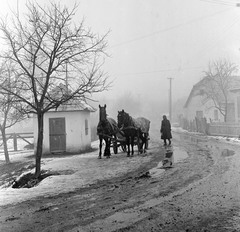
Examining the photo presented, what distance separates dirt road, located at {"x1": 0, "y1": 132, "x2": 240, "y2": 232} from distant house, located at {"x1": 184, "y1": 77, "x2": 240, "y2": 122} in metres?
33.4

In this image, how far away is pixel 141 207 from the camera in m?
5.94

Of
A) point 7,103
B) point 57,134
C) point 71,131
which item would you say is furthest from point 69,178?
point 57,134

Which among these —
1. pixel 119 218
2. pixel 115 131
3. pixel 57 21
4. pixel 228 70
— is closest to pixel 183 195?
pixel 119 218

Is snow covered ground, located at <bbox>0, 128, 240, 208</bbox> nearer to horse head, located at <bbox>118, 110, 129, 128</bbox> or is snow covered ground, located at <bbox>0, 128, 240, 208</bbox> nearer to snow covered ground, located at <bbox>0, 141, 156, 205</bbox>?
snow covered ground, located at <bbox>0, 141, 156, 205</bbox>

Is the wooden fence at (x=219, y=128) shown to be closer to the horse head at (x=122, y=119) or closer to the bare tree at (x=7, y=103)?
the horse head at (x=122, y=119)

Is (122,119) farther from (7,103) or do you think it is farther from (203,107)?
(203,107)

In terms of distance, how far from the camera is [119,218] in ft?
17.5

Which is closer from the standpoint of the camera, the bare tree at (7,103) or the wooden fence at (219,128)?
the bare tree at (7,103)

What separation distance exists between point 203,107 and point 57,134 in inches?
1376

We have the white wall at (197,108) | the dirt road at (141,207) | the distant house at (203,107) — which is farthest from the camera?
the white wall at (197,108)

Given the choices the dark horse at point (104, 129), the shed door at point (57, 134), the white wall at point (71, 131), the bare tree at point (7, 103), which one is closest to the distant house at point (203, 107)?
the white wall at point (71, 131)

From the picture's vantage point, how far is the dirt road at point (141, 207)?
5.00 meters

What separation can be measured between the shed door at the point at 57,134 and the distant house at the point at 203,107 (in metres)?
24.6

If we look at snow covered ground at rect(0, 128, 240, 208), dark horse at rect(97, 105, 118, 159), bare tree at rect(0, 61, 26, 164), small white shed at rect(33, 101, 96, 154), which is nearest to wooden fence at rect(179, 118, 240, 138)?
small white shed at rect(33, 101, 96, 154)
